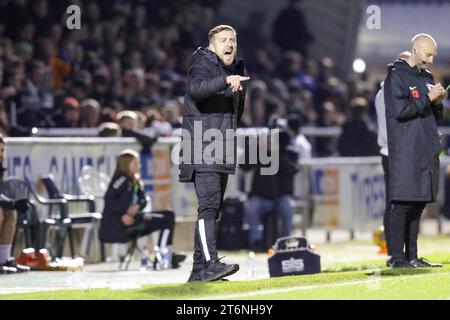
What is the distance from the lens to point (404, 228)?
1454 cm

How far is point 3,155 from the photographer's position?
16.7m

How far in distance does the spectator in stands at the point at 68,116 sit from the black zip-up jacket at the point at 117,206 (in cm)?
278

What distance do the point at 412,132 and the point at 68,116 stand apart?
7282mm

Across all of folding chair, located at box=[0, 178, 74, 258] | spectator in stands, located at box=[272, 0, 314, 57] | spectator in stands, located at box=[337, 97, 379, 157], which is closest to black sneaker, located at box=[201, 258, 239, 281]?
folding chair, located at box=[0, 178, 74, 258]

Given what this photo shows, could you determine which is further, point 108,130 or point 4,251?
point 108,130

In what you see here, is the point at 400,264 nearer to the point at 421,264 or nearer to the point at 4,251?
the point at 421,264

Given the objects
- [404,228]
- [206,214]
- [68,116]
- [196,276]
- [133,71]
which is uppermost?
[133,71]

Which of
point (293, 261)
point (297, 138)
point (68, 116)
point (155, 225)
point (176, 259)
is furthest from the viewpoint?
point (297, 138)

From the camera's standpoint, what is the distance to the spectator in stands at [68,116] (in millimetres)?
20547

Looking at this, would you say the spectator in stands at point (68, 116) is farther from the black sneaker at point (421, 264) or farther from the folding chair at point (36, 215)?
the black sneaker at point (421, 264)

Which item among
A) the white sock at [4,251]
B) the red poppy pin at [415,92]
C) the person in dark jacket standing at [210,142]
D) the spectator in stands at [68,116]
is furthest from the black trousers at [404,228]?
the spectator in stands at [68,116]

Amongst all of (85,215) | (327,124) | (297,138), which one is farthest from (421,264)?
(327,124)

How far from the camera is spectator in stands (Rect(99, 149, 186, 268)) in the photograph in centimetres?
1786
